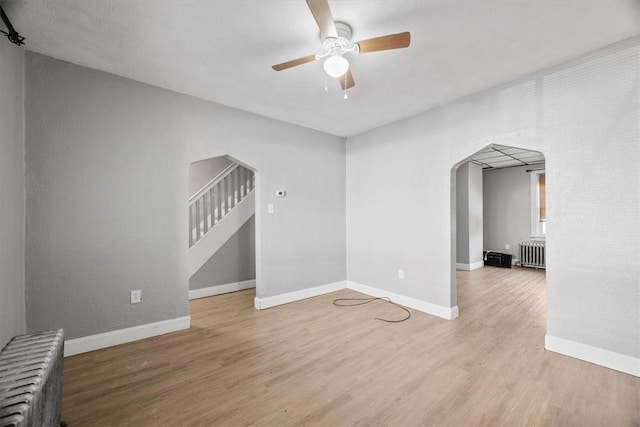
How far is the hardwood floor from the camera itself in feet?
5.76

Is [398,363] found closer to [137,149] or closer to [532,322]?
[532,322]

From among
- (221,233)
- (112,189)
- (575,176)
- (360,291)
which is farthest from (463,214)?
(112,189)

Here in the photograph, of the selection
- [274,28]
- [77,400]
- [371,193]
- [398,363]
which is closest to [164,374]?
[77,400]

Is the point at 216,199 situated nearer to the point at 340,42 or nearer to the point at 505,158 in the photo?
the point at 340,42

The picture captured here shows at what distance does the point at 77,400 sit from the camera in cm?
192

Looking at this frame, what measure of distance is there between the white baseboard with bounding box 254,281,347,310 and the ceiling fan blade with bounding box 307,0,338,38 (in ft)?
10.5

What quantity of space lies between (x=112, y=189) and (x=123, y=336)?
58.5 inches

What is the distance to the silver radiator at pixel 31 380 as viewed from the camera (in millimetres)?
1038

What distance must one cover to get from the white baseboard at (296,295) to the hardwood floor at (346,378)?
422mm

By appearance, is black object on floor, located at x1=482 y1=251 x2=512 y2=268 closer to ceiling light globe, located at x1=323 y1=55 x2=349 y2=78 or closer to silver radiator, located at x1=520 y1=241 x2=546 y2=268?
silver radiator, located at x1=520 y1=241 x2=546 y2=268

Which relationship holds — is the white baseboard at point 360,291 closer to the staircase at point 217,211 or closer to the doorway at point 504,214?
the staircase at point 217,211

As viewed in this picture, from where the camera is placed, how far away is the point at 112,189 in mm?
2738

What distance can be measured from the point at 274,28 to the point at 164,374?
2.86 m

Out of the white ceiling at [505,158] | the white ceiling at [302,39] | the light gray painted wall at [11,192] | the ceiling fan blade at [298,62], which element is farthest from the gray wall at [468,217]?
the light gray painted wall at [11,192]
